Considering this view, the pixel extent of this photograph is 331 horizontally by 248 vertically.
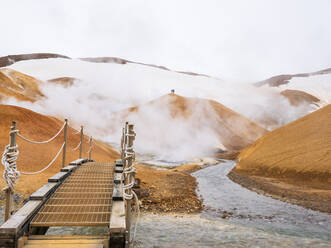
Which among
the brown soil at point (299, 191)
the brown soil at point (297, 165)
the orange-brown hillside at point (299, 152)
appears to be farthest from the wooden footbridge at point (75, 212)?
the orange-brown hillside at point (299, 152)

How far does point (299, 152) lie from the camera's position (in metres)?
23.2

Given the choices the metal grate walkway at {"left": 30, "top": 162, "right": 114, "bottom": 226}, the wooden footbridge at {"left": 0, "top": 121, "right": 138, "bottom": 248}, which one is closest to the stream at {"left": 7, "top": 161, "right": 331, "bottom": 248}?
the metal grate walkway at {"left": 30, "top": 162, "right": 114, "bottom": 226}

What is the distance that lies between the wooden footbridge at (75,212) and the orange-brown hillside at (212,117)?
59.2 metres

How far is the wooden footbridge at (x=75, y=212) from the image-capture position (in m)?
4.17

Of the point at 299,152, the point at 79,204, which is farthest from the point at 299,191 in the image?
the point at 79,204

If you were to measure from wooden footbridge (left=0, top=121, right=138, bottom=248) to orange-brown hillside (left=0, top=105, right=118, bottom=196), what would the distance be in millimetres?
5669

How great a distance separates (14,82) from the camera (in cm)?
6075

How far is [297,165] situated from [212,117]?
52552 millimetres

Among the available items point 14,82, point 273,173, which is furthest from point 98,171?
point 14,82

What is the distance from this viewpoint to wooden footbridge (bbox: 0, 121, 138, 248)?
4172mm

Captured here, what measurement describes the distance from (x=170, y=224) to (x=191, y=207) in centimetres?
291

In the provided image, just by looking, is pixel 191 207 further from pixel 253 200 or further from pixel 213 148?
pixel 213 148

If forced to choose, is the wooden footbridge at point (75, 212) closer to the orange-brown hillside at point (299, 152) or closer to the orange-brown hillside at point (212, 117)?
the orange-brown hillside at point (299, 152)

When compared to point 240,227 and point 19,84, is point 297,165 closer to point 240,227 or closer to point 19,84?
point 240,227
